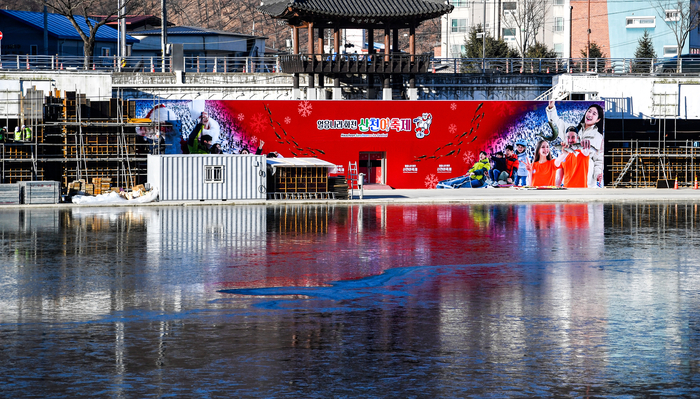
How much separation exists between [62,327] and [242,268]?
6.26 metres

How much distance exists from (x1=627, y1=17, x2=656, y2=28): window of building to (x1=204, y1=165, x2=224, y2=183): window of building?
7118cm

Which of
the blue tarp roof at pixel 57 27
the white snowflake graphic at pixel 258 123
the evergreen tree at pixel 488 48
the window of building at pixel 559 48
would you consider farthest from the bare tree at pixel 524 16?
the white snowflake graphic at pixel 258 123

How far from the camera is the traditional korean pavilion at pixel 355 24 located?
161 feet

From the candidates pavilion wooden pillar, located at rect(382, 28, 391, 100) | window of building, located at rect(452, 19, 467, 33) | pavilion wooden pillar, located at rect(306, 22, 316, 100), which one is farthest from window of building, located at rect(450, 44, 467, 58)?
pavilion wooden pillar, located at rect(306, 22, 316, 100)

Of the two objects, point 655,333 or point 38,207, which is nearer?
point 655,333

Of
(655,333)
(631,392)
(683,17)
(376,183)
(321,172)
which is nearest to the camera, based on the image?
(631,392)

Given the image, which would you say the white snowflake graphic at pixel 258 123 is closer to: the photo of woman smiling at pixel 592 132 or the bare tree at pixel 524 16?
the photo of woman smiling at pixel 592 132

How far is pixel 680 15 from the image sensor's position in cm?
9275

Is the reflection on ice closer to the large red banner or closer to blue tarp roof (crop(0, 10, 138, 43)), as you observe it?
the large red banner

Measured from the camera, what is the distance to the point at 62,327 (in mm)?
A: 12633

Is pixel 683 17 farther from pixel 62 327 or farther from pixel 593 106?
pixel 62 327

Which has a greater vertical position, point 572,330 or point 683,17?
point 683,17

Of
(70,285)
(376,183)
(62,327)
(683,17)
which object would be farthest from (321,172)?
(683,17)

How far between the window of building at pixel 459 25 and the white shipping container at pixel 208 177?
228ft
